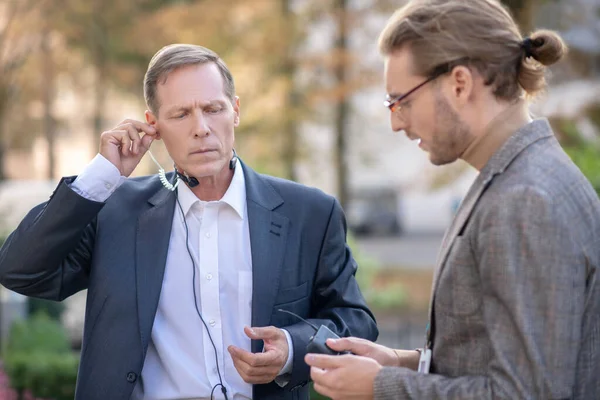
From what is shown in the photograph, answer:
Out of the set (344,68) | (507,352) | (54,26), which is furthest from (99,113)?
(507,352)

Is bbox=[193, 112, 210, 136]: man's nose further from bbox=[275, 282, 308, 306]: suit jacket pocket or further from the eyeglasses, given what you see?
the eyeglasses

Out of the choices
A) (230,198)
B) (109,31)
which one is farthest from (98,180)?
(109,31)

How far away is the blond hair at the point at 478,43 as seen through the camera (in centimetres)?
223

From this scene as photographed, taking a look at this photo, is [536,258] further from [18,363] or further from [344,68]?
[344,68]

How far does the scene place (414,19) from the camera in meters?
2.29

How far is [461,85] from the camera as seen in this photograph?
2.25m

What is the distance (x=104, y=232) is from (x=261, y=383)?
0.80 m

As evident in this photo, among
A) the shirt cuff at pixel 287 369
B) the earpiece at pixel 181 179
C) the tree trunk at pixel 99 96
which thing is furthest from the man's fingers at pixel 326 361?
the tree trunk at pixel 99 96

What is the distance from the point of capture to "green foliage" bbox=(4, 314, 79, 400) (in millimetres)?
7625

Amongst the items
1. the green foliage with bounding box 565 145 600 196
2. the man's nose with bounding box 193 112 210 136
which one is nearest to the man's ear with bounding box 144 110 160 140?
the man's nose with bounding box 193 112 210 136

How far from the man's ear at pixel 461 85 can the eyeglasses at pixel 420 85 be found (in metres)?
0.02

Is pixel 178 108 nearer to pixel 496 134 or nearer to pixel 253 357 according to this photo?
pixel 253 357

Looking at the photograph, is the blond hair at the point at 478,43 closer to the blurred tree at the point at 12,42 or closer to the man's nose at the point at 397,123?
the man's nose at the point at 397,123

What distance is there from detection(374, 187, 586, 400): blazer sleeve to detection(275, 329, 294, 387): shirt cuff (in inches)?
40.3
